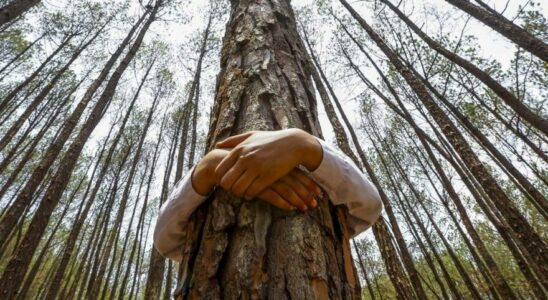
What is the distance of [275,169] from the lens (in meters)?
0.74

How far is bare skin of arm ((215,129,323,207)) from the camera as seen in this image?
0.73m

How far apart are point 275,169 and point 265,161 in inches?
1.3

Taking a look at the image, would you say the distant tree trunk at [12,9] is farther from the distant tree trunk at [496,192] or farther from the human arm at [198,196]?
the distant tree trunk at [496,192]

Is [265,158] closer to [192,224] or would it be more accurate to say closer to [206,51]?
[192,224]

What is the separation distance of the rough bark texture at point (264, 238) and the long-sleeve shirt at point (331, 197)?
1.9 inches

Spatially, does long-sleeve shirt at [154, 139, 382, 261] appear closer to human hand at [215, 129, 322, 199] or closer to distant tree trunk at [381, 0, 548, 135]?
human hand at [215, 129, 322, 199]

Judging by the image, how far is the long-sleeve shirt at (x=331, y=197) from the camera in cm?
81

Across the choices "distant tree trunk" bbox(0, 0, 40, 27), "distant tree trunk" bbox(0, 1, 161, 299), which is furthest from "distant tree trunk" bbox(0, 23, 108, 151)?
"distant tree trunk" bbox(0, 0, 40, 27)

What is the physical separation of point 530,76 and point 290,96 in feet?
43.2

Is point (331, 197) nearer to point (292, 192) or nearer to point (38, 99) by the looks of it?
point (292, 192)

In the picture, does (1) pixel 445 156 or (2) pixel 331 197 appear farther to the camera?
(1) pixel 445 156

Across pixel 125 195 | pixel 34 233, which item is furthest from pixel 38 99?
pixel 34 233

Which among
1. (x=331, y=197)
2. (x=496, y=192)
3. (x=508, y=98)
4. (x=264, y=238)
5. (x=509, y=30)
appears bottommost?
(x=264, y=238)

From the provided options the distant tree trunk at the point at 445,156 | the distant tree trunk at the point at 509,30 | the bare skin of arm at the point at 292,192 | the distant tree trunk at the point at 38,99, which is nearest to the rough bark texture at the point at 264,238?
the bare skin of arm at the point at 292,192
